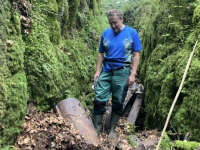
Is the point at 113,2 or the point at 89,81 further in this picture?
the point at 113,2

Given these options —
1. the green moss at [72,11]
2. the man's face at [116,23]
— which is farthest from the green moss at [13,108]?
the green moss at [72,11]

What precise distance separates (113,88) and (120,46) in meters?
0.92

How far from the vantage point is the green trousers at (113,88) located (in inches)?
184

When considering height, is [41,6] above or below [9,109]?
above

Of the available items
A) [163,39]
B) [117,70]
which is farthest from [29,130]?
[163,39]

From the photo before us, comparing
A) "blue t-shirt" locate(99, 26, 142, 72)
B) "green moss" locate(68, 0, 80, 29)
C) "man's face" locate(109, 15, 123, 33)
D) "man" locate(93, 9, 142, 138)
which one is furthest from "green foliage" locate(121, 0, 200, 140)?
"green moss" locate(68, 0, 80, 29)

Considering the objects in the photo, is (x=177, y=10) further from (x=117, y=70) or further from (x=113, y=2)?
(x=113, y=2)

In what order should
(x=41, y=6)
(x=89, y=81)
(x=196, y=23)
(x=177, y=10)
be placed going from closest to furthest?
(x=196, y=23) < (x=41, y=6) < (x=177, y=10) < (x=89, y=81)

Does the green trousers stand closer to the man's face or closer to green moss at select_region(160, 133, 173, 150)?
the man's face

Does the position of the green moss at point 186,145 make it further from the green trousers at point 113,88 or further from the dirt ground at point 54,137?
the green trousers at point 113,88

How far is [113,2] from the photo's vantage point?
20750 mm

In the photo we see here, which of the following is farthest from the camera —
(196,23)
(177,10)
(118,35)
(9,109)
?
(177,10)

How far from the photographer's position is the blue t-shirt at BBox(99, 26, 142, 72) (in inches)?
180

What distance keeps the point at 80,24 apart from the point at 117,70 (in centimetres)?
530
